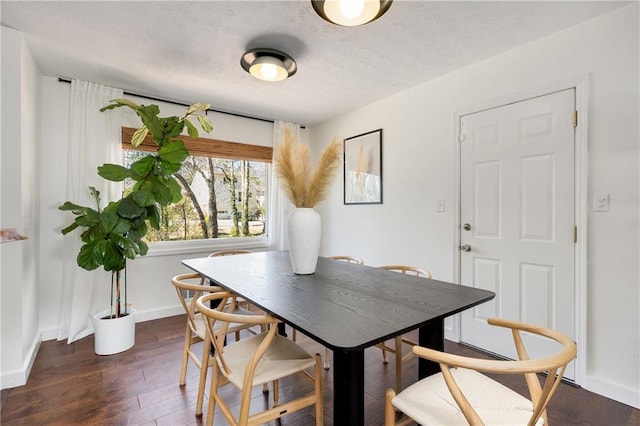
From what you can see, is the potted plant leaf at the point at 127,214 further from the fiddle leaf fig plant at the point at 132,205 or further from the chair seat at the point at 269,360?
the chair seat at the point at 269,360

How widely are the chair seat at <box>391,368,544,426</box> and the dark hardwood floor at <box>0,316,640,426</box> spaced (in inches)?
28.9

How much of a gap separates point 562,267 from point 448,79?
178cm

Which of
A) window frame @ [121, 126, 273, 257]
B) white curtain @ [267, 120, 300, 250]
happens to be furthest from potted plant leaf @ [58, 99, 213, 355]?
white curtain @ [267, 120, 300, 250]

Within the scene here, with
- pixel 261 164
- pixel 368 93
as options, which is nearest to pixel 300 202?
pixel 368 93

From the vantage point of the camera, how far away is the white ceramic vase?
1.79 m

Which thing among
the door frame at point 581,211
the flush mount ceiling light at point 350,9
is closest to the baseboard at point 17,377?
the flush mount ceiling light at point 350,9

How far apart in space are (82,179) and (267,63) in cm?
204

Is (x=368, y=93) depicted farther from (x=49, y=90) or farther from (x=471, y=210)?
(x=49, y=90)

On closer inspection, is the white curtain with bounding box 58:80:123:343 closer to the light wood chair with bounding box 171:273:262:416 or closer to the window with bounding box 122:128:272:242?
the window with bounding box 122:128:272:242

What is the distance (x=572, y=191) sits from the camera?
→ 2051 mm

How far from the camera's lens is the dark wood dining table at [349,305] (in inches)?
41.3

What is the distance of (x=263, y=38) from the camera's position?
2.12 metres

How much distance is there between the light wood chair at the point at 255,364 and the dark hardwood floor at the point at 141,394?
51 centimetres

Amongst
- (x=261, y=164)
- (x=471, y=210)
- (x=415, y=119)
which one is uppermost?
(x=415, y=119)
